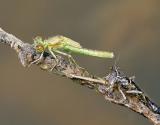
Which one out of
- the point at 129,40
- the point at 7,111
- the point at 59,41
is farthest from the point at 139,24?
the point at 59,41

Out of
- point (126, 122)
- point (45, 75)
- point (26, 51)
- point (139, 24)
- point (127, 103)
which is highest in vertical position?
point (139, 24)

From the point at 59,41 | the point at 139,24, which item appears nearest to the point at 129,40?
the point at 139,24

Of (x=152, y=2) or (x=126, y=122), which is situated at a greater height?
(x=152, y=2)

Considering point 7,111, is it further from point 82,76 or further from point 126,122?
point 82,76

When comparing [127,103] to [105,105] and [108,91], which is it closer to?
[108,91]

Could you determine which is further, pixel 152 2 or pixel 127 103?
pixel 152 2

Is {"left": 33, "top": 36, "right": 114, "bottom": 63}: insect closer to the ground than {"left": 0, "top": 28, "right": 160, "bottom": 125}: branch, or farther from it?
farther from it

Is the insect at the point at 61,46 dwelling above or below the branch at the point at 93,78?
above

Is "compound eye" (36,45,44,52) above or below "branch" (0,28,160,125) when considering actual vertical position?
above
